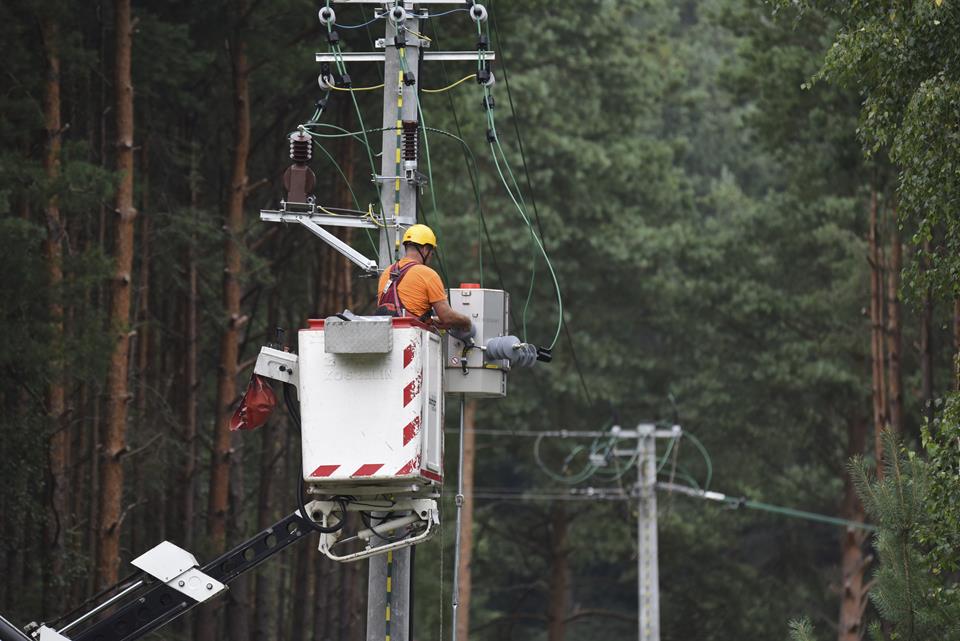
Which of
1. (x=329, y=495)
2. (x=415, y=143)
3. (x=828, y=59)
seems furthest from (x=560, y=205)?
(x=329, y=495)

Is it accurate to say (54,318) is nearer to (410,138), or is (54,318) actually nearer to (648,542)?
(410,138)

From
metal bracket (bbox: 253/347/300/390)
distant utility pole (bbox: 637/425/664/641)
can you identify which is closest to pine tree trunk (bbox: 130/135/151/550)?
distant utility pole (bbox: 637/425/664/641)

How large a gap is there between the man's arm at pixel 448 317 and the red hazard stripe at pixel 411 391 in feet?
3.34

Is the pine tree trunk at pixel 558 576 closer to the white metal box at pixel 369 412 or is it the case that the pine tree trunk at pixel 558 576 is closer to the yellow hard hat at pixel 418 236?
the yellow hard hat at pixel 418 236

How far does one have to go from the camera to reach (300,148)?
1455 cm

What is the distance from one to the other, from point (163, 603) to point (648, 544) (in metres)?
22.9

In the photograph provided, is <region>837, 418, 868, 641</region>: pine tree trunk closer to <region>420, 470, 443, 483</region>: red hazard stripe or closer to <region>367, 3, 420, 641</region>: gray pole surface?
<region>367, 3, 420, 641</region>: gray pole surface

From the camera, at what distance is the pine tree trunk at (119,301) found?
75.5ft

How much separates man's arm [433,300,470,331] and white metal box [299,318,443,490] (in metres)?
0.78

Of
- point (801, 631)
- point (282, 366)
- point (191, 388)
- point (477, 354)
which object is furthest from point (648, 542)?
point (801, 631)

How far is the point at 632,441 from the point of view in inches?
2032

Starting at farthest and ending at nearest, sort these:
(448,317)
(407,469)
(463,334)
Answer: (463,334) < (448,317) < (407,469)

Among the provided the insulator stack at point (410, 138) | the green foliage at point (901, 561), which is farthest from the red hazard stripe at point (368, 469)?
the insulator stack at point (410, 138)

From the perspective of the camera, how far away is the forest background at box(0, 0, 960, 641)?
21.2 meters
